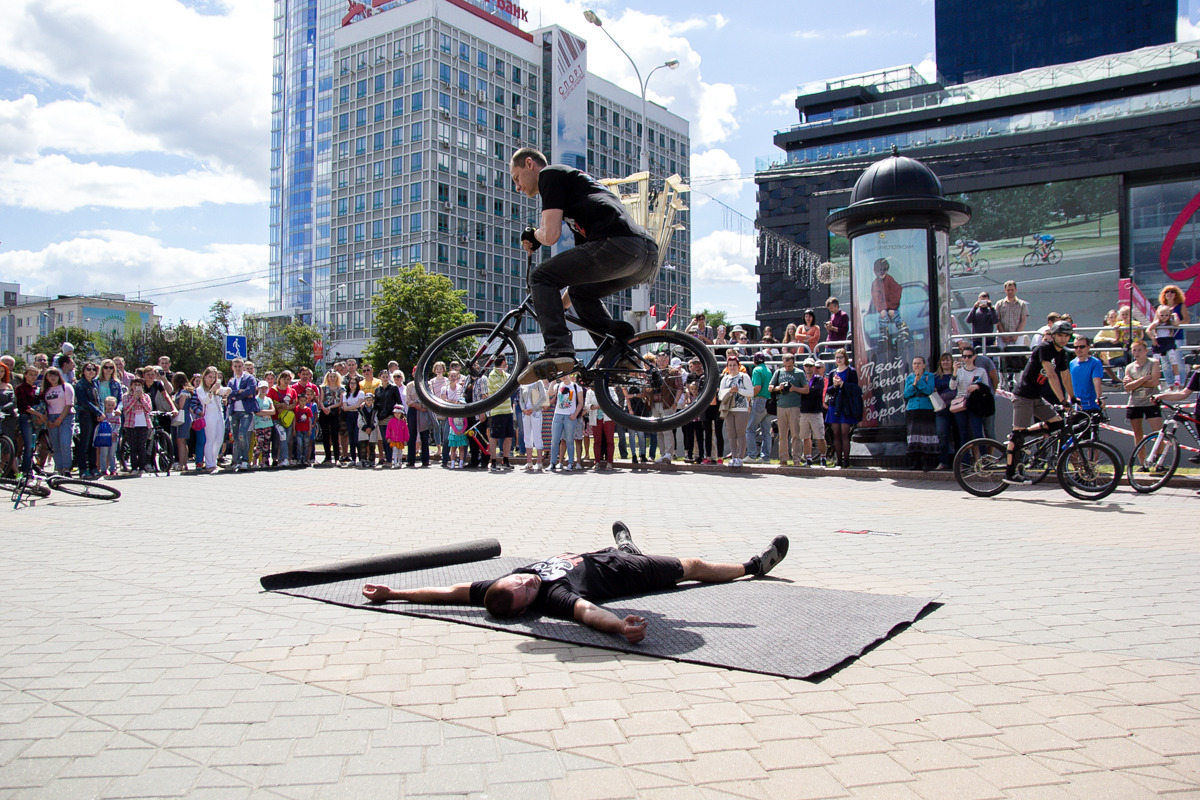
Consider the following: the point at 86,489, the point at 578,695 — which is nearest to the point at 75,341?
the point at 86,489

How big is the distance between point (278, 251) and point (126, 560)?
345ft

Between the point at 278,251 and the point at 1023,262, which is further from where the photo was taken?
the point at 278,251

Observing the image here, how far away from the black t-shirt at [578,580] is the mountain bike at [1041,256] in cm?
4419

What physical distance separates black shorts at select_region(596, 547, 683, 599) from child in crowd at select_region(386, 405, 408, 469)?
12.9 metres

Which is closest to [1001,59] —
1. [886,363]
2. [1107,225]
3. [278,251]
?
[1107,225]

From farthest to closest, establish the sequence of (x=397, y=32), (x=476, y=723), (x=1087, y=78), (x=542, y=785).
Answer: (x=397, y=32)
(x=1087, y=78)
(x=476, y=723)
(x=542, y=785)

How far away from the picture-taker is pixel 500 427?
1698cm

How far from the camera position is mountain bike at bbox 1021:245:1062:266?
41906 millimetres

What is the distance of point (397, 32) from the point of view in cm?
7638

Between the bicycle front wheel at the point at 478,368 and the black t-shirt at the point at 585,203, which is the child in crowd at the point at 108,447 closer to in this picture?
the bicycle front wheel at the point at 478,368

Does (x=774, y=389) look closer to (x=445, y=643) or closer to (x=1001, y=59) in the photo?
(x=445, y=643)

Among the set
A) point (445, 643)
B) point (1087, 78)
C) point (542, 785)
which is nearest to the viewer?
point (542, 785)

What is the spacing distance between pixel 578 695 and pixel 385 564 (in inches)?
112

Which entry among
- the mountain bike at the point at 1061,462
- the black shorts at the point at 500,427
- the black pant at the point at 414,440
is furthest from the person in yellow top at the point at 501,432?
the mountain bike at the point at 1061,462
